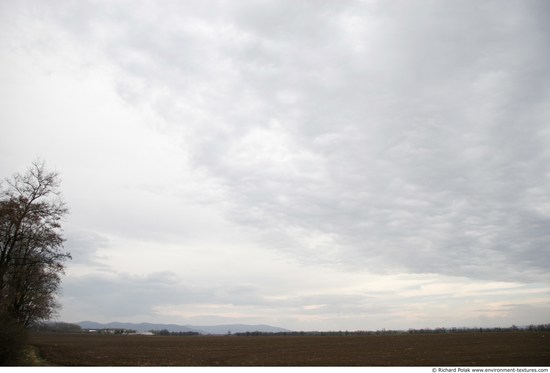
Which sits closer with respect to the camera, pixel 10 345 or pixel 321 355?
pixel 10 345

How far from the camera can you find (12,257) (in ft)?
106

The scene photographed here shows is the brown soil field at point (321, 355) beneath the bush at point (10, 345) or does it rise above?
beneath

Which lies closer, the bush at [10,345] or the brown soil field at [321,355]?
the bush at [10,345]

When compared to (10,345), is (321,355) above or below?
below

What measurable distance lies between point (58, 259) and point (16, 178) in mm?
7942

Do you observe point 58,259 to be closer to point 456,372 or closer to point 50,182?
point 50,182

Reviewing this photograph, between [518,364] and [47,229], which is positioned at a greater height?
[47,229]

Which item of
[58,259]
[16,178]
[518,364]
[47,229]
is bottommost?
[518,364]

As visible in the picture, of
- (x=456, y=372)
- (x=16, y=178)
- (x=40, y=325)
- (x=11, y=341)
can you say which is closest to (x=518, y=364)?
(x=456, y=372)

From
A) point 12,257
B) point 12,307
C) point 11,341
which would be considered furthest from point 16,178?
point 11,341

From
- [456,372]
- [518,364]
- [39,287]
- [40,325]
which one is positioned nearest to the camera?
[456,372]

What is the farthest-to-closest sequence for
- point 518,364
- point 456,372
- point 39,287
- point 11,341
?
point 39,287 → point 518,364 → point 456,372 → point 11,341

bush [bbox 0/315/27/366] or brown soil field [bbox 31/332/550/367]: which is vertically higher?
bush [bbox 0/315/27/366]

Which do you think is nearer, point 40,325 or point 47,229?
point 47,229
